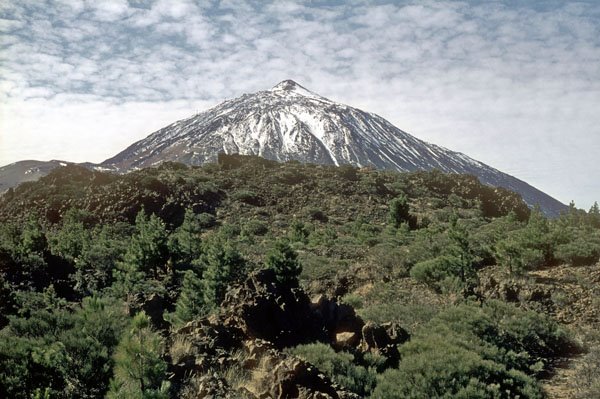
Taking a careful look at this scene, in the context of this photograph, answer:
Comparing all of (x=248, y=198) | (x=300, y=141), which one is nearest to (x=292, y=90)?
(x=300, y=141)

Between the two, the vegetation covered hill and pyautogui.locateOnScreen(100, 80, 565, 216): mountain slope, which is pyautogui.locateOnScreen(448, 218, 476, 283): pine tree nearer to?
the vegetation covered hill

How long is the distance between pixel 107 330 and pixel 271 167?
142 feet

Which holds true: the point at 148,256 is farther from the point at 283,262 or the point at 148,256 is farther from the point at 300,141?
the point at 300,141

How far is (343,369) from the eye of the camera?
8.06 m

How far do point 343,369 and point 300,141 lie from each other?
99678mm

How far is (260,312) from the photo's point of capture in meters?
9.71

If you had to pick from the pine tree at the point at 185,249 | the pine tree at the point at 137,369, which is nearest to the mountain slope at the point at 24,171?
the pine tree at the point at 185,249

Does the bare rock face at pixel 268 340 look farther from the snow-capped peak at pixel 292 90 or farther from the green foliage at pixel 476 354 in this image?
the snow-capped peak at pixel 292 90

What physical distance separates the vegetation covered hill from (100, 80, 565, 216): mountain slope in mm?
67791

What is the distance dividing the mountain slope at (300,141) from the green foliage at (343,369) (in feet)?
274

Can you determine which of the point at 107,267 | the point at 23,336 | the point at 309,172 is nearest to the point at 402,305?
the point at 23,336

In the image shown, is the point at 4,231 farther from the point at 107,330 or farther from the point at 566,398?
the point at 566,398

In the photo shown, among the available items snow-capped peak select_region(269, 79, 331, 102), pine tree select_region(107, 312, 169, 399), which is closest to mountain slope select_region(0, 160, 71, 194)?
snow-capped peak select_region(269, 79, 331, 102)

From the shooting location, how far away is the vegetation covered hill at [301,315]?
7105 mm
